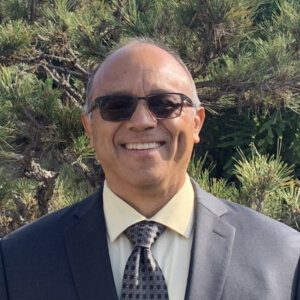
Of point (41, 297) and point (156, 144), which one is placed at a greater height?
point (156, 144)

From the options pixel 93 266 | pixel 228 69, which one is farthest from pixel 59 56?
pixel 93 266

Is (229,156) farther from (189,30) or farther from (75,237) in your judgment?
(75,237)

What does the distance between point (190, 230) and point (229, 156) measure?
1.98 metres

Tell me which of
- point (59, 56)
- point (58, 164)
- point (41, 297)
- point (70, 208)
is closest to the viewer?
point (41, 297)

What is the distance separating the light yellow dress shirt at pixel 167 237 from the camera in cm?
109

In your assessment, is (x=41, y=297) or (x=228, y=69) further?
(x=228, y=69)

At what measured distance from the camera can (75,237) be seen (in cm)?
113

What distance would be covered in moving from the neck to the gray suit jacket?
0.05 meters

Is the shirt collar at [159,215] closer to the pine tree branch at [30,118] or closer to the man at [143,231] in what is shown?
the man at [143,231]

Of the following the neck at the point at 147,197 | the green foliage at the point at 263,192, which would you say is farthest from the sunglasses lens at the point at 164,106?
the green foliage at the point at 263,192

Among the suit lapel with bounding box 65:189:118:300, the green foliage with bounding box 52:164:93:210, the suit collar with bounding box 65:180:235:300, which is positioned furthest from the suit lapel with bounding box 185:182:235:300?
the green foliage with bounding box 52:164:93:210

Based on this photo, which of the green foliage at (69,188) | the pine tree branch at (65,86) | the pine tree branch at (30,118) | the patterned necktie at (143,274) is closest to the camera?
the patterned necktie at (143,274)

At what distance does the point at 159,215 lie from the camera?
113 cm

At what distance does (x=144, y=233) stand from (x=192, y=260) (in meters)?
0.08
